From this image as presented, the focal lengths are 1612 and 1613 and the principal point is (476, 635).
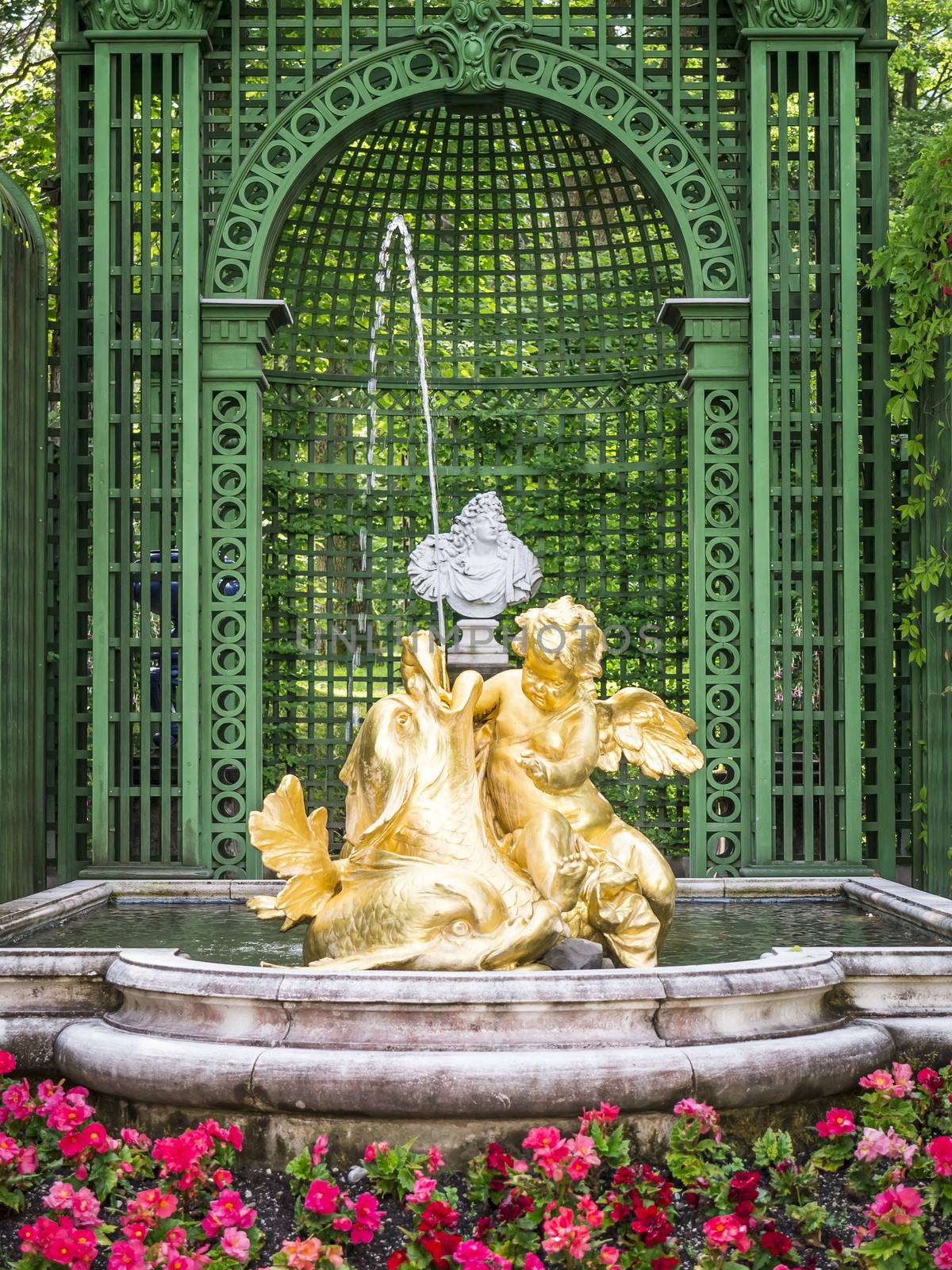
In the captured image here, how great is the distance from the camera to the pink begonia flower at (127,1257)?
150 inches

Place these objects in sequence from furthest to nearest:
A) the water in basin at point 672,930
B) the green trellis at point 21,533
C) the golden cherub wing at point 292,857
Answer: the green trellis at point 21,533 < the water in basin at point 672,930 < the golden cherub wing at point 292,857

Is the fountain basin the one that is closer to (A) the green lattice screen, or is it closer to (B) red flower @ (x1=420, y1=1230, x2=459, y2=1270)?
(B) red flower @ (x1=420, y1=1230, x2=459, y2=1270)

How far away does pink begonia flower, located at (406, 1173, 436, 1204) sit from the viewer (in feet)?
13.2

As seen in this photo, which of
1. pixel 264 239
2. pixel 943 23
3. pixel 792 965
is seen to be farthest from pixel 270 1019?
pixel 943 23

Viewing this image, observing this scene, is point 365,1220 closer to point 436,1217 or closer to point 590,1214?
point 436,1217

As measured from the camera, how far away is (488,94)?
9.38 m

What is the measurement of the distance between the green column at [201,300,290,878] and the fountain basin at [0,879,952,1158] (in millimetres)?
3843

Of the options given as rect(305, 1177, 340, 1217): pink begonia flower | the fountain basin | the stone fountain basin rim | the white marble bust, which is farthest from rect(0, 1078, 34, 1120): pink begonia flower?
the white marble bust

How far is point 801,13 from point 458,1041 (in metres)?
6.82

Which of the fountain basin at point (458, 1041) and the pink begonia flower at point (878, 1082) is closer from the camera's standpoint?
the fountain basin at point (458, 1041)

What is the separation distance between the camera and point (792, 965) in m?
5.05

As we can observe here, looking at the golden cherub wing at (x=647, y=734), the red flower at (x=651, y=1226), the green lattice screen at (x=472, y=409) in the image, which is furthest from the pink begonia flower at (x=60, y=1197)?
the green lattice screen at (x=472, y=409)

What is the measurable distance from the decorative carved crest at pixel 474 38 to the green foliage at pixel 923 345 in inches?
96.1

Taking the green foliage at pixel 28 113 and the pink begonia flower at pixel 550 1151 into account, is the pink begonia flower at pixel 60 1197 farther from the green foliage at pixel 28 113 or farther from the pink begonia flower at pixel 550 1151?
the green foliage at pixel 28 113
